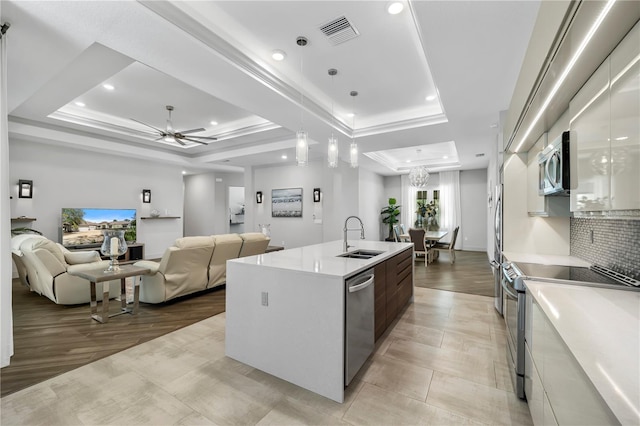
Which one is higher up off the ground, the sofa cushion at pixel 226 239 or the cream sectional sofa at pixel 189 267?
the sofa cushion at pixel 226 239

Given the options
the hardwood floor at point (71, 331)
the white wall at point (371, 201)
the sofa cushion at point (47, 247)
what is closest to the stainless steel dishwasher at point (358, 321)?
the hardwood floor at point (71, 331)

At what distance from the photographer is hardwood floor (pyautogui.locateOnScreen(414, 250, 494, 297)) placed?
4.59 metres

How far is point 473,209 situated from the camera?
9.16m

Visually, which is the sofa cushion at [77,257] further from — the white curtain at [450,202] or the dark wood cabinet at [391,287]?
the white curtain at [450,202]

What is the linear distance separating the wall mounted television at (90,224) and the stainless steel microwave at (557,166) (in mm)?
8025

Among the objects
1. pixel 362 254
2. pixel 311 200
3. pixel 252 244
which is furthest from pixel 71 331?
pixel 311 200

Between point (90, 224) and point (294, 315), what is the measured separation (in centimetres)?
667

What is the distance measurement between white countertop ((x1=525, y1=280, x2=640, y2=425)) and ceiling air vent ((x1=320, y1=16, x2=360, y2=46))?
251cm

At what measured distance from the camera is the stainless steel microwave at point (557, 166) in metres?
1.75

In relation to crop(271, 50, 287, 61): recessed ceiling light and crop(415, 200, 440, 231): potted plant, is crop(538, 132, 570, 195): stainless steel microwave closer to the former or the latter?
crop(271, 50, 287, 61): recessed ceiling light

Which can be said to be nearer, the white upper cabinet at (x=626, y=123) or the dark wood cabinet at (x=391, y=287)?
the white upper cabinet at (x=626, y=123)

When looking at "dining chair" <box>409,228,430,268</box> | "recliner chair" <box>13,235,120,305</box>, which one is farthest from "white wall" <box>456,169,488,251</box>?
"recliner chair" <box>13,235,120,305</box>

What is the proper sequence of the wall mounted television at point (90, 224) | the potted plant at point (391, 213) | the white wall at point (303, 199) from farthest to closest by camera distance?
the potted plant at point (391, 213)
the white wall at point (303, 199)
the wall mounted television at point (90, 224)

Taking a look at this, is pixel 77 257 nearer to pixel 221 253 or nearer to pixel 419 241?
pixel 221 253
